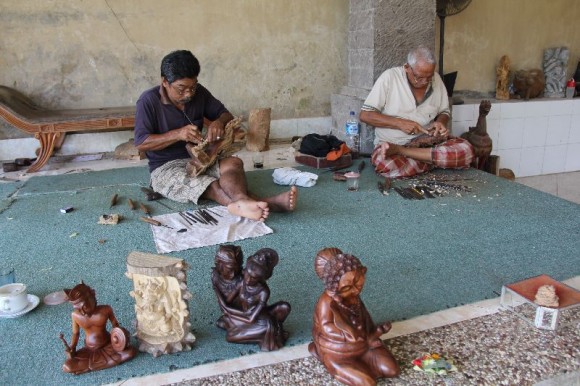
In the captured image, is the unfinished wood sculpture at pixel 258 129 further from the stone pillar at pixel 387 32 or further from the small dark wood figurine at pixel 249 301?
the small dark wood figurine at pixel 249 301

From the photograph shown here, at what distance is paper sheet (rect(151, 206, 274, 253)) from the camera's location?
2979 mm

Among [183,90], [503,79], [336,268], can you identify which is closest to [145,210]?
[183,90]

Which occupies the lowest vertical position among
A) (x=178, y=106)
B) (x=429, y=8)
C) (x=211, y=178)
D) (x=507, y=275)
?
(x=507, y=275)

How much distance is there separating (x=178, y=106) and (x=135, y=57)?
7.75 ft

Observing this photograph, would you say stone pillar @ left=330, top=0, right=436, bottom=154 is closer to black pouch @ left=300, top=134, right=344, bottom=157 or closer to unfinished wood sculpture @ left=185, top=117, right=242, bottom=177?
black pouch @ left=300, top=134, right=344, bottom=157

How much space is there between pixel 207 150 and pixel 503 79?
4.57m

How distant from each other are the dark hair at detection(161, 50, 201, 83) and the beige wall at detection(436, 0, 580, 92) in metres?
4.26

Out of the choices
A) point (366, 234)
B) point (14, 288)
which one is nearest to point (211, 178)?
point (366, 234)

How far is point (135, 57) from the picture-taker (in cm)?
563

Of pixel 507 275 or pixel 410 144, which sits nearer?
pixel 507 275

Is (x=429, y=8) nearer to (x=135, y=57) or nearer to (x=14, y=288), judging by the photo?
(x=135, y=57)

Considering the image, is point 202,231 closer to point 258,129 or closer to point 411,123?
point 411,123

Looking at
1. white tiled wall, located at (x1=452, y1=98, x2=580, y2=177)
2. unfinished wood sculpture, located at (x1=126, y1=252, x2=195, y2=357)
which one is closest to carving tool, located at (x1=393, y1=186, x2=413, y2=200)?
white tiled wall, located at (x1=452, y1=98, x2=580, y2=177)

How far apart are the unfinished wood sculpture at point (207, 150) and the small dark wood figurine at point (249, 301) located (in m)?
1.70
